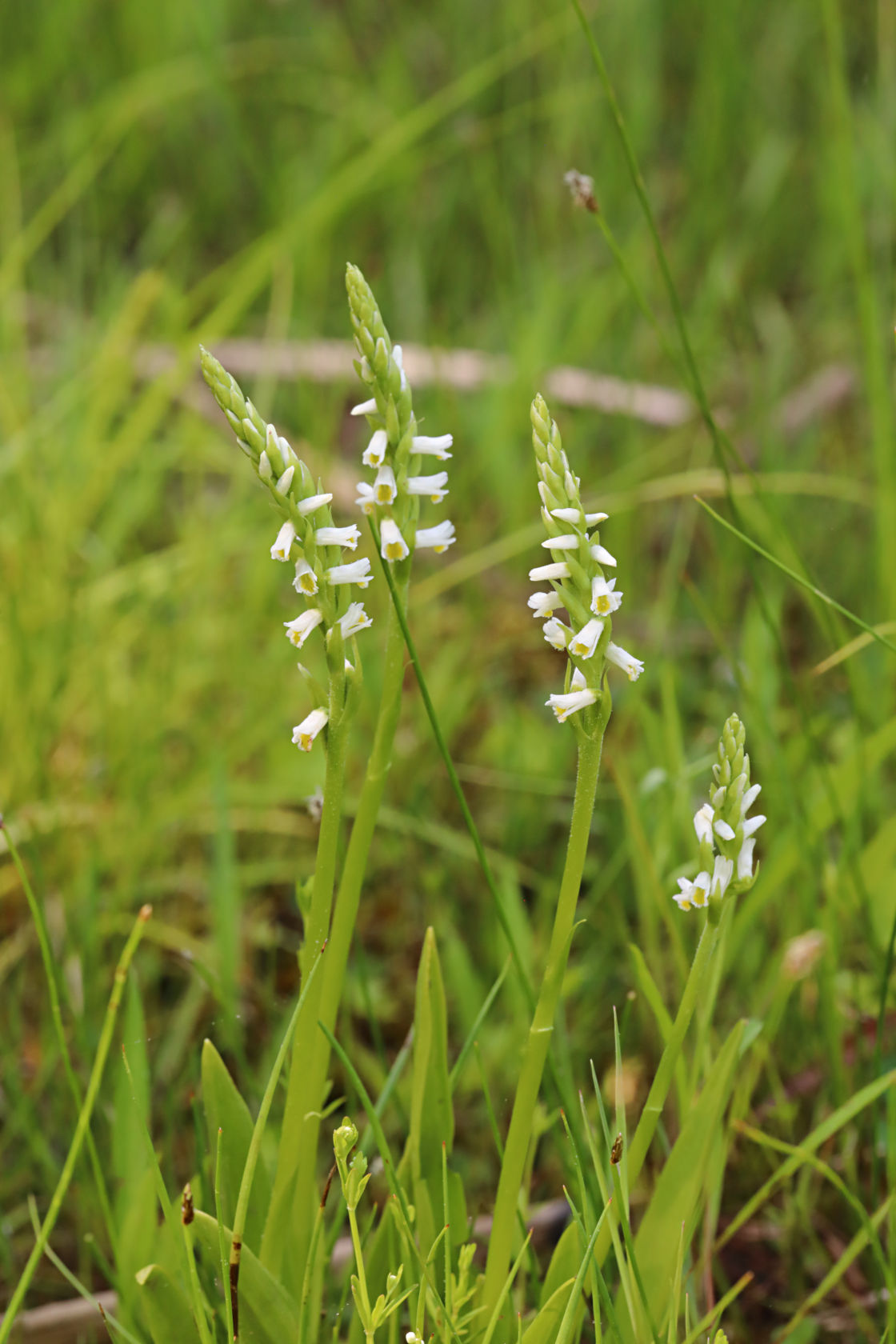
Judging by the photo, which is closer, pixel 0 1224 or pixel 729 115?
pixel 0 1224

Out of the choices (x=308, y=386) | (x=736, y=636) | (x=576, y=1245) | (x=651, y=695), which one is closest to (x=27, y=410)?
(x=308, y=386)

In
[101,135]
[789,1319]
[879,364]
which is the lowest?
[789,1319]

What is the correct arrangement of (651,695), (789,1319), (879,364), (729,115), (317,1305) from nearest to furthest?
1. (317,1305)
2. (789,1319)
3. (879,364)
4. (651,695)
5. (729,115)

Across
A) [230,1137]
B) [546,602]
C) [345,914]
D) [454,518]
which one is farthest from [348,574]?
[454,518]

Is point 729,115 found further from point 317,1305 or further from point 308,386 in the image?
point 317,1305

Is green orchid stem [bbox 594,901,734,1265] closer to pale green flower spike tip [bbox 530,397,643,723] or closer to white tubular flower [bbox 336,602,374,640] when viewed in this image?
pale green flower spike tip [bbox 530,397,643,723]
